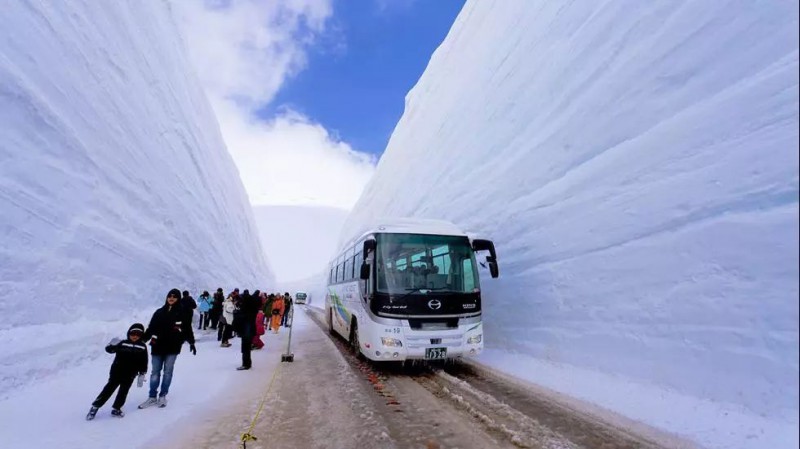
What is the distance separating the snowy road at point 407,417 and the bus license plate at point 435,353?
388 mm

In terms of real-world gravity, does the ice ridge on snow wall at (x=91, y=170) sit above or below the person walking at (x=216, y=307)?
above

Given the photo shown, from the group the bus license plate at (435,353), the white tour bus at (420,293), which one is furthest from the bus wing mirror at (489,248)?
the bus license plate at (435,353)

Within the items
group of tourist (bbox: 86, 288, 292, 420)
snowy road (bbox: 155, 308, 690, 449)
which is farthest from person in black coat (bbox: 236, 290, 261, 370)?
group of tourist (bbox: 86, 288, 292, 420)

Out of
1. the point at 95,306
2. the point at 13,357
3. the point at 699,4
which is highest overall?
the point at 699,4

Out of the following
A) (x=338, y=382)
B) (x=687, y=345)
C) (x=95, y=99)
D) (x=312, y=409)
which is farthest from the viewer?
(x=95, y=99)

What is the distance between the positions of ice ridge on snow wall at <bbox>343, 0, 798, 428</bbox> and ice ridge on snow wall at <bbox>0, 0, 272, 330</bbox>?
31.1ft

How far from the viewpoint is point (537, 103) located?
40.1 ft

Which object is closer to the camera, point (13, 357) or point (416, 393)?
point (13, 357)

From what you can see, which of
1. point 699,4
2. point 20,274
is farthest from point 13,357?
point 699,4

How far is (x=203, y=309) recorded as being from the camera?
15492mm

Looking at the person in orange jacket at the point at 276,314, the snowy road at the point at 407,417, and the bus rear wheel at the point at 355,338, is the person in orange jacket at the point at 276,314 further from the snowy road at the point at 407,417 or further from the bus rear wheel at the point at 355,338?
the snowy road at the point at 407,417

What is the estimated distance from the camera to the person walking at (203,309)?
15484mm

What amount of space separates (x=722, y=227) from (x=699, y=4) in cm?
433

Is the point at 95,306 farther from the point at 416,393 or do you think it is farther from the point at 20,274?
the point at 416,393
